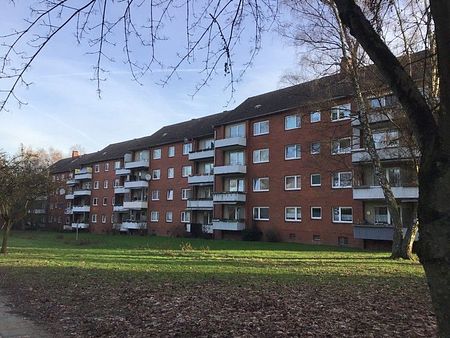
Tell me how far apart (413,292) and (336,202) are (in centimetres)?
2784

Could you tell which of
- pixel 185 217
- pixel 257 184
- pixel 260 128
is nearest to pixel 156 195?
pixel 185 217

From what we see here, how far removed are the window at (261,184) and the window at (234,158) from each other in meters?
2.82

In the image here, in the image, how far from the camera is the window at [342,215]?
37053 mm

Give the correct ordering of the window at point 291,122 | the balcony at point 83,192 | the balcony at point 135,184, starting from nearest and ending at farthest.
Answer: the window at point 291,122 → the balcony at point 135,184 → the balcony at point 83,192

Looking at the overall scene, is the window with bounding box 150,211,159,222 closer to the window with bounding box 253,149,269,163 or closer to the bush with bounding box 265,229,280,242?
the window with bounding box 253,149,269,163

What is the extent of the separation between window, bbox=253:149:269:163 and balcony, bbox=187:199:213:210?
806 centimetres

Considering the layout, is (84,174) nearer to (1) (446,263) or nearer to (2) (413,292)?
(2) (413,292)

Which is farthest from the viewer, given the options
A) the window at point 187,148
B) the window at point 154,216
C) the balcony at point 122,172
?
the balcony at point 122,172

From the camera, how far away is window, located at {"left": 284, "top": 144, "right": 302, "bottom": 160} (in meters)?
42.0

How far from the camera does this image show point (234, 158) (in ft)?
161

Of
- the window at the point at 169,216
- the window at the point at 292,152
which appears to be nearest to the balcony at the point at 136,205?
the window at the point at 169,216

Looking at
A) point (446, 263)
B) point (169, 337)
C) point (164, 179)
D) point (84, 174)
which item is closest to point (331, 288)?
point (169, 337)

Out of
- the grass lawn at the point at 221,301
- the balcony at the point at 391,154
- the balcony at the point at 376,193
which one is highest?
the balcony at the point at 391,154

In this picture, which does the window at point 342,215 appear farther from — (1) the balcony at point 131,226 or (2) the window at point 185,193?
(1) the balcony at point 131,226
